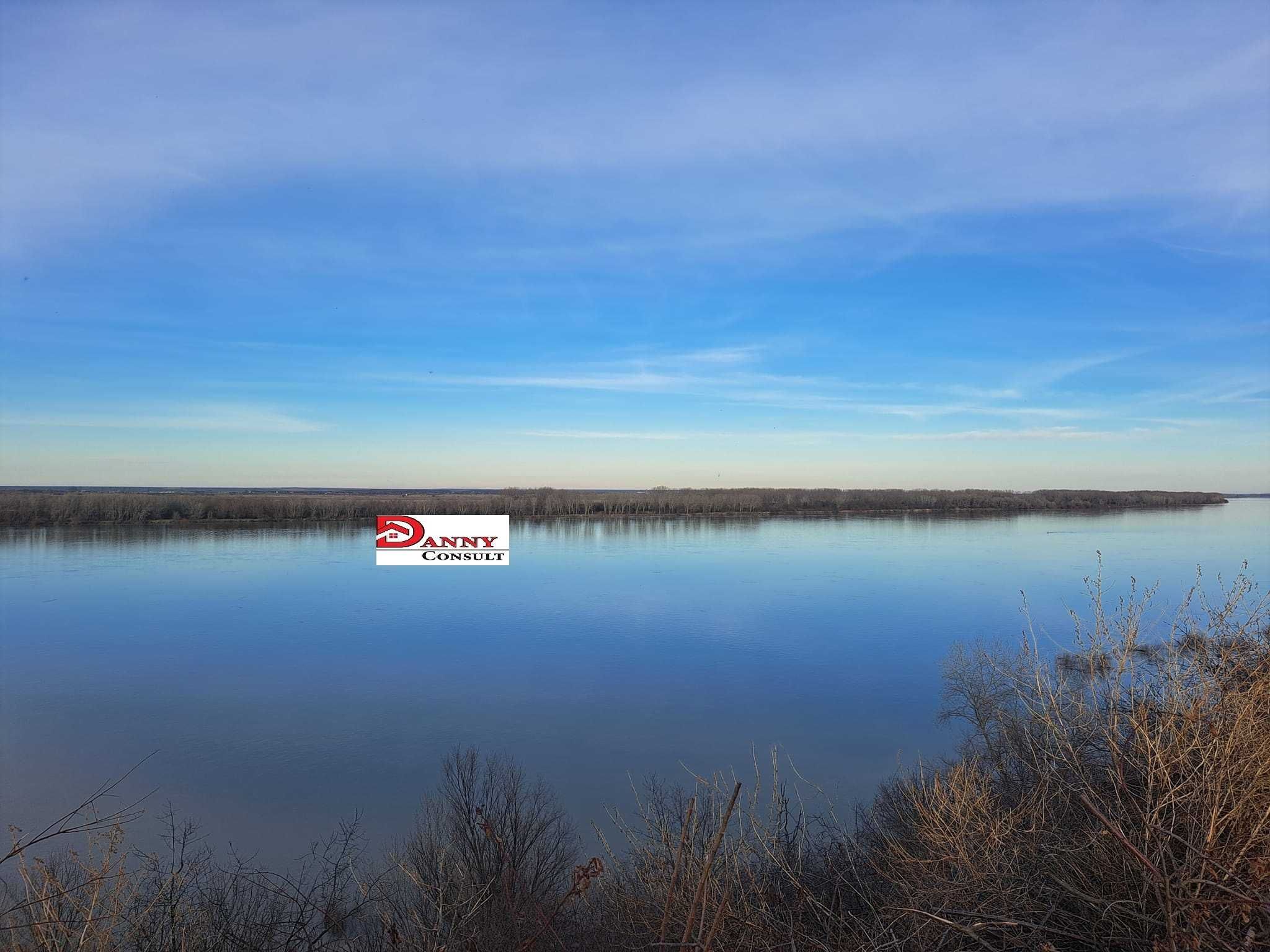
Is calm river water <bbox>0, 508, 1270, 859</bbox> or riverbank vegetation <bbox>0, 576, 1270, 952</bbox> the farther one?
calm river water <bbox>0, 508, 1270, 859</bbox>

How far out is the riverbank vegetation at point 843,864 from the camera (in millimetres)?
2529

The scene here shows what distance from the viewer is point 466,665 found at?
1356 cm

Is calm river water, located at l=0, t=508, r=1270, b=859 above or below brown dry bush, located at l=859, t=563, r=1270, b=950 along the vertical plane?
below

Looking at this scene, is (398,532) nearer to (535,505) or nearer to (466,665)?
Answer: (466,665)

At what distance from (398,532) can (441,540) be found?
160 cm

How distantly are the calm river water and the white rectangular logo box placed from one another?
0.78 metres

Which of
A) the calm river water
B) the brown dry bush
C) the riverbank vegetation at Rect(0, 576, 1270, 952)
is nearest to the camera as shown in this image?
the brown dry bush

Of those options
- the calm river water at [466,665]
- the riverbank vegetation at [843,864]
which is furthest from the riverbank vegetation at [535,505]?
the riverbank vegetation at [843,864]

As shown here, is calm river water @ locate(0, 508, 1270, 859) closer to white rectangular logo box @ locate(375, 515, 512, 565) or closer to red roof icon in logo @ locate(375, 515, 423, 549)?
white rectangular logo box @ locate(375, 515, 512, 565)

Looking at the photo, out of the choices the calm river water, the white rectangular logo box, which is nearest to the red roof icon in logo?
the white rectangular logo box

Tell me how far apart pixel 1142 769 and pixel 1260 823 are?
647 millimetres

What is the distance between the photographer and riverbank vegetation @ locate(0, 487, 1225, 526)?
3731 centimetres

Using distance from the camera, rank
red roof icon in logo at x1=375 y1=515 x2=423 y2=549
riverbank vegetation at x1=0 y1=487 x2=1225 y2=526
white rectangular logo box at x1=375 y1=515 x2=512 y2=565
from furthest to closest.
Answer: riverbank vegetation at x1=0 y1=487 x2=1225 y2=526, white rectangular logo box at x1=375 y1=515 x2=512 y2=565, red roof icon in logo at x1=375 y1=515 x2=423 y2=549

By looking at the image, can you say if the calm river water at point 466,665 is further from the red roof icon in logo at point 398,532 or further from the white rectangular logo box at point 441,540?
the red roof icon in logo at point 398,532
